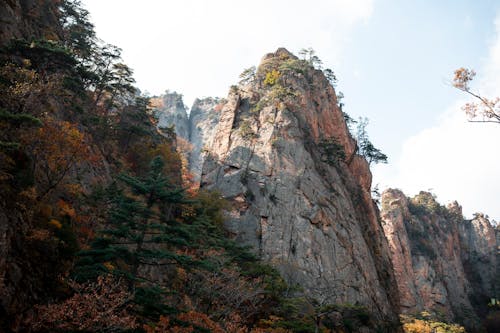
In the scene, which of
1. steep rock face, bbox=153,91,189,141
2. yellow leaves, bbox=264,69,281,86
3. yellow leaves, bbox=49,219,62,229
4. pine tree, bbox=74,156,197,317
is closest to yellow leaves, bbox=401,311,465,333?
yellow leaves, bbox=264,69,281,86

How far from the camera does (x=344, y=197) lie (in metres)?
46.4

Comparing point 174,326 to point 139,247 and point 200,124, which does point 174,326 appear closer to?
point 139,247

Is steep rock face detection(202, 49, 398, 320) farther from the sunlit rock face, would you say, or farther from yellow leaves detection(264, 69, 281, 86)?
the sunlit rock face

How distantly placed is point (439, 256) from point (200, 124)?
6432 cm

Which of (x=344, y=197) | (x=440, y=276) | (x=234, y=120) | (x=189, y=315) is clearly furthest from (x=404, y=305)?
(x=189, y=315)

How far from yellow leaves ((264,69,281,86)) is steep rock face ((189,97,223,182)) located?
127 ft

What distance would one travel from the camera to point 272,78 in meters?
52.7

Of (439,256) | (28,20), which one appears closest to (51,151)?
(28,20)

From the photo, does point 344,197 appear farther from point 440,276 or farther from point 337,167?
point 440,276

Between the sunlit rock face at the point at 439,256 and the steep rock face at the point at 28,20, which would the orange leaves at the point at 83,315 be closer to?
the steep rock face at the point at 28,20

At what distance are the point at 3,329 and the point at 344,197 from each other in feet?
128

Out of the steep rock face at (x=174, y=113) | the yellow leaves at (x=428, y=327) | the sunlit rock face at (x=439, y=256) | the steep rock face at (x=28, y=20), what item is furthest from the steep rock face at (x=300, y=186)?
the steep rock face at (x=174, y=113)

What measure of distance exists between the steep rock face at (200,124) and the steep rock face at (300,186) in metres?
39.6

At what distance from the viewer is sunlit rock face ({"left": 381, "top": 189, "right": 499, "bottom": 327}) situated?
62594 mm
